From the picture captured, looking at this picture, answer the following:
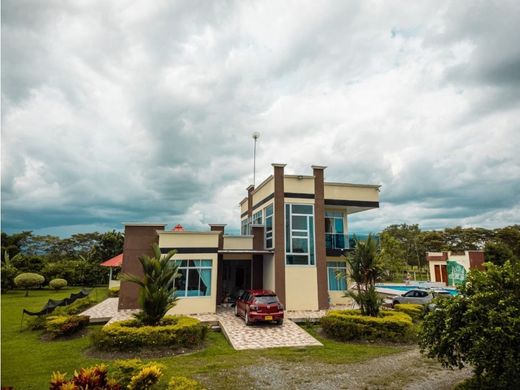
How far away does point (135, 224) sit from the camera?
18.6 m

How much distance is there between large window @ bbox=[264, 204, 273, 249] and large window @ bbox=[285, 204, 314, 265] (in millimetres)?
995

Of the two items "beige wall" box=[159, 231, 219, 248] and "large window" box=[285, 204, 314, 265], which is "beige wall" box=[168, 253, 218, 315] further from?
"large window" box=[285, 204, 314, 265]

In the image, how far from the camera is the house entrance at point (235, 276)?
21.5 meters

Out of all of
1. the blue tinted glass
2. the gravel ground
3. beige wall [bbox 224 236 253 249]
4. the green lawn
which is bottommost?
the green lawn

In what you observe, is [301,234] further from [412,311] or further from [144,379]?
[144,379]

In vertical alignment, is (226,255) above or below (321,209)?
below

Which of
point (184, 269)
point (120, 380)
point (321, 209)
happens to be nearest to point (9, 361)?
point (120, 380)

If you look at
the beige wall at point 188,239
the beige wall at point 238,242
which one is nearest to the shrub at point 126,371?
the beige wall at point 188,239

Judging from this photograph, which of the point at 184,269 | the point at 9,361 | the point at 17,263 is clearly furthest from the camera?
the point at 17,263

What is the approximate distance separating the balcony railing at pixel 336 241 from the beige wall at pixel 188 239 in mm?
6896

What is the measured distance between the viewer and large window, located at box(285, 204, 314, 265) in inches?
737

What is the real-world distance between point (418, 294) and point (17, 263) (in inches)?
1328

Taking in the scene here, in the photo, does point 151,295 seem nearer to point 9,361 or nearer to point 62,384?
point 9,361

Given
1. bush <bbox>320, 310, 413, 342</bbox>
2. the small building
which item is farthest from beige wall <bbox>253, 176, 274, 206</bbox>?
the small building
